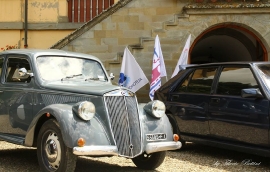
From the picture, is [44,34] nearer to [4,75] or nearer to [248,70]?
[4,75]

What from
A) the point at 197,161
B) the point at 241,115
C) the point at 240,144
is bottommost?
the point at 197,161

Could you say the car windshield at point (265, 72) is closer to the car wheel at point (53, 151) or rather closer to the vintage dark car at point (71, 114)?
the vintage dark car at point (71, 114)

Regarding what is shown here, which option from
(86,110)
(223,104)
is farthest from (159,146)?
(223,104)

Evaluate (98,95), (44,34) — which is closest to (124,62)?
(44,34)

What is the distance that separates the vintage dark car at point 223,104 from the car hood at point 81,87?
188 cm

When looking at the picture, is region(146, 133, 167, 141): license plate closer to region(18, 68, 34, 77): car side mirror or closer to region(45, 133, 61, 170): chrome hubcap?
region(45, 133, 61, 170): chrome hubcap

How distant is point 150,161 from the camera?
6.10 metres

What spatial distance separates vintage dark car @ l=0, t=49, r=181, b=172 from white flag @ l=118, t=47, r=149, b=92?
4.91m

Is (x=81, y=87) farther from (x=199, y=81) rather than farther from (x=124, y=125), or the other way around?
(x=199, y=81)

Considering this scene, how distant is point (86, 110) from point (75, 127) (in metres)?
0.24

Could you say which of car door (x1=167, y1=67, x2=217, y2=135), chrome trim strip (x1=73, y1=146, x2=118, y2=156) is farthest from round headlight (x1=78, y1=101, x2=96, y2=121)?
car door (x1=167, y1=67, x2=217, y2=135)

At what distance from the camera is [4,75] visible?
22.2 feet

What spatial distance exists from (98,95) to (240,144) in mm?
2381

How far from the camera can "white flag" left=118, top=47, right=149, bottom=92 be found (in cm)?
1184
